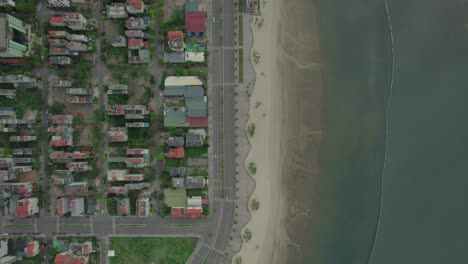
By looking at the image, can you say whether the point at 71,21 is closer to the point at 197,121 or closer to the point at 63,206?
the point at 197,121

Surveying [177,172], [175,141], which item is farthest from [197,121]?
[177,172]

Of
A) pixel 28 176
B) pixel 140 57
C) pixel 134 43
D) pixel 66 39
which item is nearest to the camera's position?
pixel 134 43

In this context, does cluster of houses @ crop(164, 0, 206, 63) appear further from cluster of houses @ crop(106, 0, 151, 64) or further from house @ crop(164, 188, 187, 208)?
house @ crop(164, 188, 187, 208)

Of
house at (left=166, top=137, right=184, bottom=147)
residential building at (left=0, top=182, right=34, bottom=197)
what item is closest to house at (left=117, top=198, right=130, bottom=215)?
house at (left=166, top=137, right=184, bottom=147)

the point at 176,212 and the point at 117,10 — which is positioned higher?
the point at 117,10

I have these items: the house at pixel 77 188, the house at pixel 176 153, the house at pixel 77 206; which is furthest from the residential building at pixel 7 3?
the house at pixel 176 153

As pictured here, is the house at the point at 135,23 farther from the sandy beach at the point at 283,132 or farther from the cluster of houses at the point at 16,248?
the cluster of houses at the point at 16,248
